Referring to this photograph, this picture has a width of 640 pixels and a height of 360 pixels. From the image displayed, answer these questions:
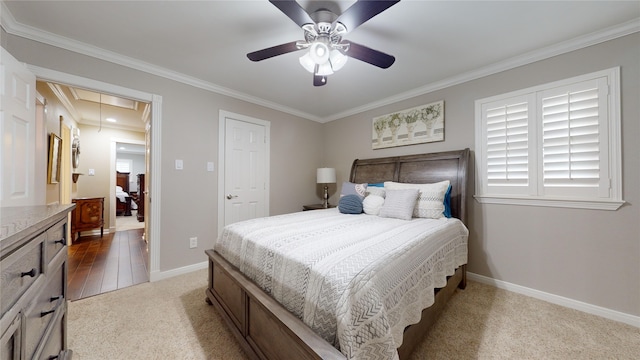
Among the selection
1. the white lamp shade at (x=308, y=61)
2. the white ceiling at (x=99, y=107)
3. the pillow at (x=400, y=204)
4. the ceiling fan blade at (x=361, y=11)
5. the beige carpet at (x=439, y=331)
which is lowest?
the beige carpet at (x=439, y=331)

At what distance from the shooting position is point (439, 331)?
174 centimetres

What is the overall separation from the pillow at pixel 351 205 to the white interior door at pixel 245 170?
4.88 ft

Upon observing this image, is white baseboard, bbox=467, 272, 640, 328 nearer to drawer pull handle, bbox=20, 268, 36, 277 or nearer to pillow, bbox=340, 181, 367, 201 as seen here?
pillow, bbox=340, 181, 367, 201

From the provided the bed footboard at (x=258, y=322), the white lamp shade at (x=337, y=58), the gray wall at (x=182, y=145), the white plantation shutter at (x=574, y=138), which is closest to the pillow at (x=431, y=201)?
the white plantation shutter at (x=574, y=138)

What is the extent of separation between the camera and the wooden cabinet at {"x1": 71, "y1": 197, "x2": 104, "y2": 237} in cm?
416

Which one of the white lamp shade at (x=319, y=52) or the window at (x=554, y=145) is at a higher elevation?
the white lamp shade at (x=319, y=52)

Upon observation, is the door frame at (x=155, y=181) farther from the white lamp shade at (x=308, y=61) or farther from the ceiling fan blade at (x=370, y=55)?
the ceiling fan blade at (x=370, y=55)

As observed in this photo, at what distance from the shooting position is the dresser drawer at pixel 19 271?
0.63 meters

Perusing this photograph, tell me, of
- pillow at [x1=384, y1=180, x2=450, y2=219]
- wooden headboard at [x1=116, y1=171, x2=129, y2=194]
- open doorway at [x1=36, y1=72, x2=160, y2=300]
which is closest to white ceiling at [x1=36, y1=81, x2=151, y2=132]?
open doorway at [x1=36, y1=72, x2=160, y2=300]

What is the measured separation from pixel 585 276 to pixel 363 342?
249cm

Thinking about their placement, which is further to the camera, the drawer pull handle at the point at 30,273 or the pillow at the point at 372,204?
the pillow at the point at 372,204

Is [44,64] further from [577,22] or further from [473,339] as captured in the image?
[577,22]

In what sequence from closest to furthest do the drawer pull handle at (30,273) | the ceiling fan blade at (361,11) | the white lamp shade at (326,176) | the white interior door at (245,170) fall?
1. the drawer pull handle at (30,273)
2. the ceiling fan blade at (361,11)
3. the white interior door at (245,170)
4. the white lamp shade at (326,176)

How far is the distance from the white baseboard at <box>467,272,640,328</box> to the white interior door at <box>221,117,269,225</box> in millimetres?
3006
